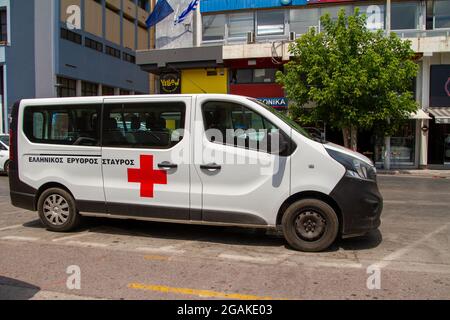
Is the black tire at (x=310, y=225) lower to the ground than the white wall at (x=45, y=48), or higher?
lower

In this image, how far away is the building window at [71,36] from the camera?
118ft

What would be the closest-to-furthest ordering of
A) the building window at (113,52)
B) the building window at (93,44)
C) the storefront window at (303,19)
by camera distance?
the storefront window at (303,19), the building window at (93,44), the building window at (113,52)

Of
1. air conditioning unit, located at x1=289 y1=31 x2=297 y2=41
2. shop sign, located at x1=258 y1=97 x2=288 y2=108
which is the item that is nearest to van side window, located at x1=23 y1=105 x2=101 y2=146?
shop sign, located at x1=258 y1=97 x2=288 y2=108

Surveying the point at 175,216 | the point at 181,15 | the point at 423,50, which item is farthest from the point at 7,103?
the point at 175,216

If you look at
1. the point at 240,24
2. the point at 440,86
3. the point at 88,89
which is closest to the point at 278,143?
the point at 440,86

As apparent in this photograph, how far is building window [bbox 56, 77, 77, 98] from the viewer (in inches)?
1416

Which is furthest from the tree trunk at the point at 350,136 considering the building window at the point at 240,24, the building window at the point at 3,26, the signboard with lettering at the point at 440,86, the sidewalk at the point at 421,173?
the building window at the point at 3,26

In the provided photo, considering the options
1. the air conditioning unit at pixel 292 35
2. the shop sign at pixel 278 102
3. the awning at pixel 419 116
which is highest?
the air conditioning unit at pixel 292 35

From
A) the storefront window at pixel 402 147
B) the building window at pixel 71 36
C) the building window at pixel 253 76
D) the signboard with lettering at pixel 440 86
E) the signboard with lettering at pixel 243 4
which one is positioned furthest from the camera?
the building window at pixel 71 36

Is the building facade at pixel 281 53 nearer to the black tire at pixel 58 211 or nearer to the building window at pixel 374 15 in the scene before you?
the building window at pixel 374 15

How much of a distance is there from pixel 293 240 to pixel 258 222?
20.3 inches

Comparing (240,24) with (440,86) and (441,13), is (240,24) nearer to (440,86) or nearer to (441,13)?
(441,13)

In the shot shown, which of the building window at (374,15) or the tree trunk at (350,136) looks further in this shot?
the building window at (374,15)
